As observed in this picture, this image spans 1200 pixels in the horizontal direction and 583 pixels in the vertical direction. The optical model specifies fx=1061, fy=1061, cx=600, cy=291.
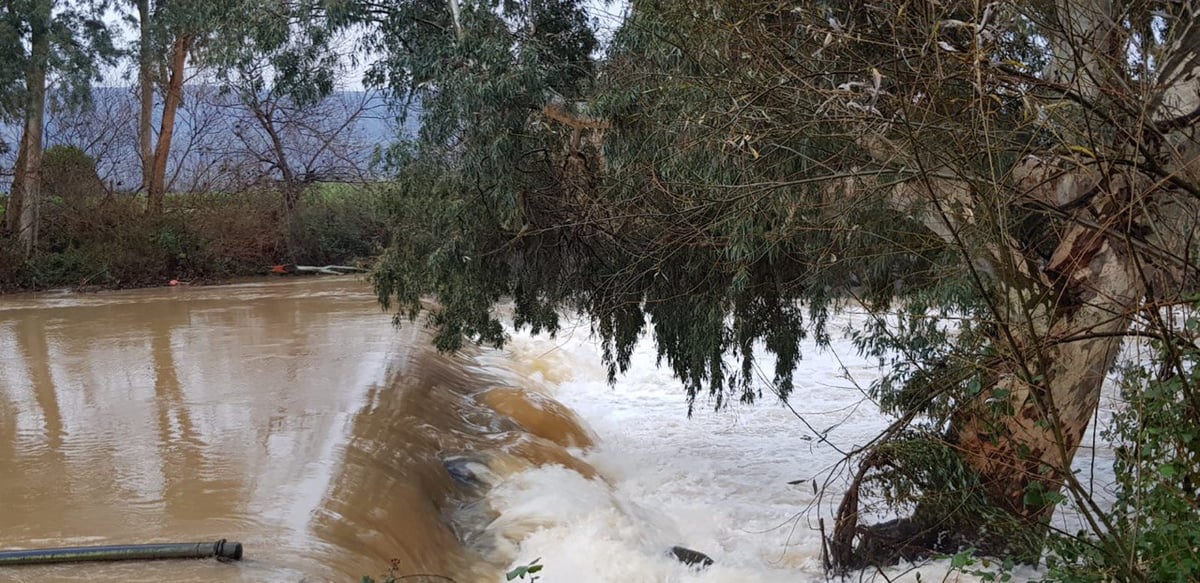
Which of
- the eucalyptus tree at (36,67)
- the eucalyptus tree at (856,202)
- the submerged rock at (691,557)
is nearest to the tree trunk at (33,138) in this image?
the eucalyptus tree at (36,67)

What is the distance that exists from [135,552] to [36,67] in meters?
15.9

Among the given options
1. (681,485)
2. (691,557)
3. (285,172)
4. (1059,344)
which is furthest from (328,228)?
(1059,344)

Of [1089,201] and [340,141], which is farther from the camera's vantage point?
[340,141]

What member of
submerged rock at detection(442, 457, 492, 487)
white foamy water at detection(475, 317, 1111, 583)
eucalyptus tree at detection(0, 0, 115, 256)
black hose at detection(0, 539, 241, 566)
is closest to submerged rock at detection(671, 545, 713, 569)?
white foamy water at detection(475, 317, 1111, 583)

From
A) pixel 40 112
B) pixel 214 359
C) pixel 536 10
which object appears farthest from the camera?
pixel 40 112

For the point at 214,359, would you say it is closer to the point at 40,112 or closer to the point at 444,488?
the point at 444,488

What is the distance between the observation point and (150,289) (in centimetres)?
2062

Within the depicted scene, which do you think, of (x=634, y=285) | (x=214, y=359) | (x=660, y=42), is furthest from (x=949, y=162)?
(x=214, y=359)

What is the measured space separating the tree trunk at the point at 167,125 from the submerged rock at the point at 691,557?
17.7 metres

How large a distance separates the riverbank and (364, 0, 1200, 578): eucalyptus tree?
11435mm

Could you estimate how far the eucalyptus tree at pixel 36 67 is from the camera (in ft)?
60.0

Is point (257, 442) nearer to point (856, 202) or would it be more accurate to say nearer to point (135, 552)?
point (135, 552)

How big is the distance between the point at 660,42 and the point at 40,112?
16.5 meters

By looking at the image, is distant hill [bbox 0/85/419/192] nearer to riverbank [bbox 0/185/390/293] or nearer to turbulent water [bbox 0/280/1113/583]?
riverbank [bbox 0/185/390/293]
